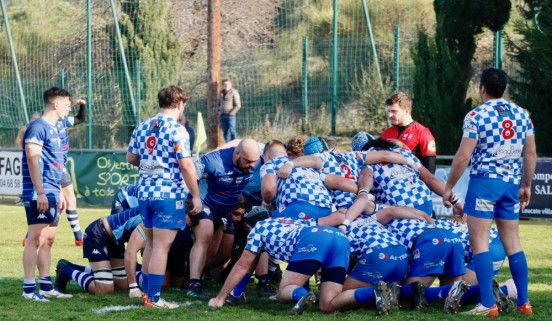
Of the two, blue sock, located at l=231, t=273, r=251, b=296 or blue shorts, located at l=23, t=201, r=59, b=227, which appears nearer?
blue sock, located at l=231, t=273, r=251, b=296

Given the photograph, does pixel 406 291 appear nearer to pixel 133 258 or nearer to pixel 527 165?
pixel 527 165

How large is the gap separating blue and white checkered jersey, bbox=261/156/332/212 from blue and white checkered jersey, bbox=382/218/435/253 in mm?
540

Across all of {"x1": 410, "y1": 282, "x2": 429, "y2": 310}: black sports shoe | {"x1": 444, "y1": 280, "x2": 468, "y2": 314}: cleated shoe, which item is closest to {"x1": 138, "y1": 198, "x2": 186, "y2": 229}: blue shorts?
{"x1": 410, "y1": 282, "x2": 429, "y2": 310}: black sports shoe

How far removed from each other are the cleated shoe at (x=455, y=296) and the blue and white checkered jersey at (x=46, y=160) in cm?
338

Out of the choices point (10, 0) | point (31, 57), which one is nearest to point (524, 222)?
point (31, 57)

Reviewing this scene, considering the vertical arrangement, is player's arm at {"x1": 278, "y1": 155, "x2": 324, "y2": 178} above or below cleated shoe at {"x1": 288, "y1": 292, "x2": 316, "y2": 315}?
above

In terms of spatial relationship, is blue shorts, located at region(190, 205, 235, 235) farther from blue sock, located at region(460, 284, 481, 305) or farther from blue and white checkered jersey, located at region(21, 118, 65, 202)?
blue sock, located at region(460, 284, 481, 305)

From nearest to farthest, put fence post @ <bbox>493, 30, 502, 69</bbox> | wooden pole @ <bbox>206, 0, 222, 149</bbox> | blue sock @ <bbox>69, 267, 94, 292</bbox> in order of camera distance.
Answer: blue sock @ <bbox>69, 267, 94, 292</bbox> → fence post @ <bbox>493, 30, 502, 69</bbox> → wooden pole @ <bbox>206, 0, 222, 149</bbox>

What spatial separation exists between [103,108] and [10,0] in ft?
52.7

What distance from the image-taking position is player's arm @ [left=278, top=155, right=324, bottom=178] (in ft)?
24.5

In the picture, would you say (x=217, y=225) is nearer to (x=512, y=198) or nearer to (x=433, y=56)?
(x=512, y=198)

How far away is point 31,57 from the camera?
2686 cm

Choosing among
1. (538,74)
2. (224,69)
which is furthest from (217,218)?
(224,69)

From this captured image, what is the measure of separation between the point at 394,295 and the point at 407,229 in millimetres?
783
